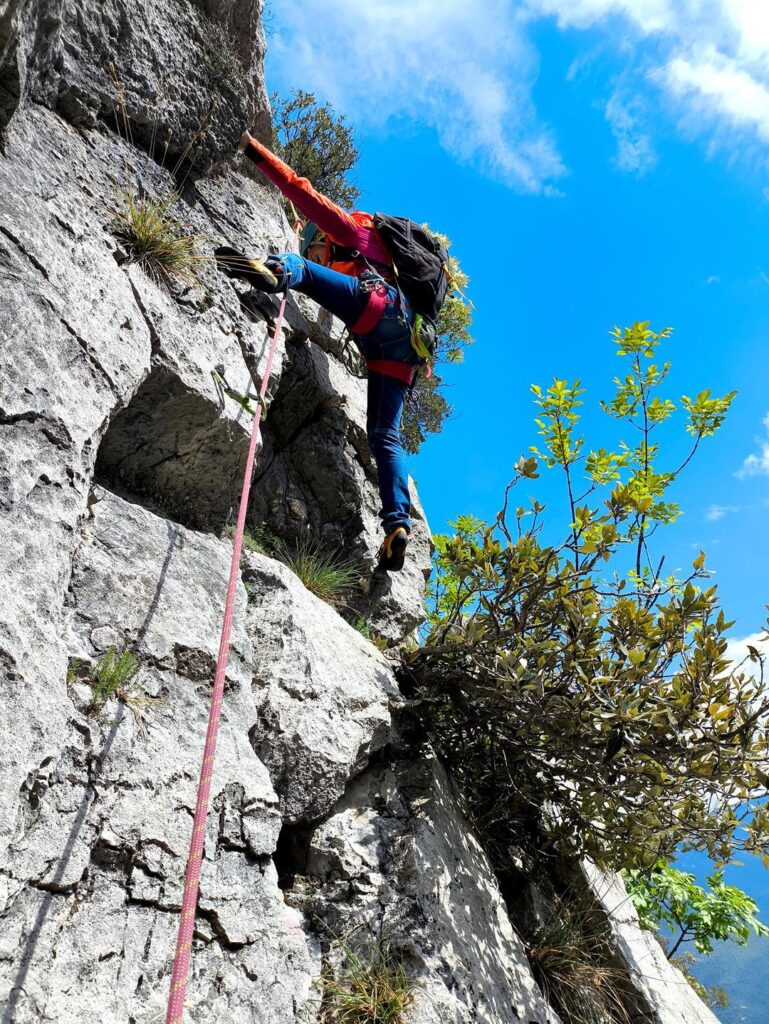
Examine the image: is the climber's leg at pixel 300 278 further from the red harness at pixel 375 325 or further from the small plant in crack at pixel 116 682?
the small plant in crack at pixel 116 682

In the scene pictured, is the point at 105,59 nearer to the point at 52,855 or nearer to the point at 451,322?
the point at 52,855

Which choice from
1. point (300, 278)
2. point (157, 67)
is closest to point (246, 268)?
point (300, 278)

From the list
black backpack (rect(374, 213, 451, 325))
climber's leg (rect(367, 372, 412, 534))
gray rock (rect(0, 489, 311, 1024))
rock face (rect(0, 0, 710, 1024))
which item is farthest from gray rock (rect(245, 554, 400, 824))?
black backpack (rect(374, 213, 451, 325))

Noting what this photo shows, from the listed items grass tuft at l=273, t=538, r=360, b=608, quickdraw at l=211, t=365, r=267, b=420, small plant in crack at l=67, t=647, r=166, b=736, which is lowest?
small plant in crack at l=67, t=647, r=166, b=736

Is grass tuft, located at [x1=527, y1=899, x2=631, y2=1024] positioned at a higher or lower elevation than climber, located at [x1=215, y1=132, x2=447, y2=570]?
lower

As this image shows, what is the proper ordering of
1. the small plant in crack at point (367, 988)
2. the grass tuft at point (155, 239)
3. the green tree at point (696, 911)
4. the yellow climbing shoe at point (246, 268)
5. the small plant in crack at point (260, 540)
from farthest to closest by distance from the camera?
the green tree at point (696, 911)
the yellow climbing shoe at point (246, 268)
the small plant in crack at point (260, 540)
the grass tuft at point (155, 239)
the small plant in crack at point (367, 988)

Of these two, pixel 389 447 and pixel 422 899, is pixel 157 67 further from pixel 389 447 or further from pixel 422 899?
pixel 422 899

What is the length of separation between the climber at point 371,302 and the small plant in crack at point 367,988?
8.56 ft

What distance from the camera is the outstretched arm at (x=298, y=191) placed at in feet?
18.3

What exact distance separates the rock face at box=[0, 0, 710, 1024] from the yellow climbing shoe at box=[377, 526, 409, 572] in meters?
0.40

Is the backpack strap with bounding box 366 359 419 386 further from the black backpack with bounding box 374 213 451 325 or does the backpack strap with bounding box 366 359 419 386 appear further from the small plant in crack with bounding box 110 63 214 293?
the small plant in crack with bounding box 110 63 214 293

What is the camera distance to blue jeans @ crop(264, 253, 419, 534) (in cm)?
524

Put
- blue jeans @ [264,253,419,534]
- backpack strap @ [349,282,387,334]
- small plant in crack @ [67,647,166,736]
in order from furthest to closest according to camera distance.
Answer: backpack strap @ [349,282,387,334], blue jeans @ [264,253,419,534], small plant in crack @ [67,647,166,736]

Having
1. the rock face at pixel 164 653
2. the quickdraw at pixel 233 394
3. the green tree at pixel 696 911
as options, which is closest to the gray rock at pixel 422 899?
the rock face at pixel 164 653
